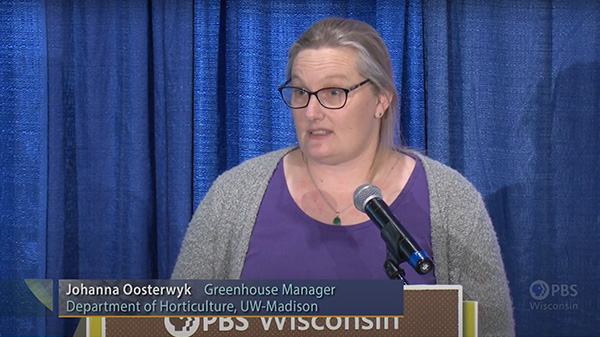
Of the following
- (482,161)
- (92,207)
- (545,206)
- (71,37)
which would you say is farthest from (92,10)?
(545,206)

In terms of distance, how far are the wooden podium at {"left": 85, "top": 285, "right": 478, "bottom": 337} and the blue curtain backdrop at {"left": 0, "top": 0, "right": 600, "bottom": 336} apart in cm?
87

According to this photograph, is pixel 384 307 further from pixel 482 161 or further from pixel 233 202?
pixel 482 161

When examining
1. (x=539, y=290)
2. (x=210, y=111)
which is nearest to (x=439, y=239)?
(x=539, y=290)

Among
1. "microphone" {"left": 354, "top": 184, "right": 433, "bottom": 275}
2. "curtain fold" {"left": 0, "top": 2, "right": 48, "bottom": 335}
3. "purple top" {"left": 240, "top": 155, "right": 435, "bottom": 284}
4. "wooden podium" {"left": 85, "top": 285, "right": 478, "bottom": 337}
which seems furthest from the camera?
"curtain fold" {"left": 0, "top": 2, "right": 48, "bottom": 335}

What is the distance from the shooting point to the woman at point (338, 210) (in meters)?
1.58

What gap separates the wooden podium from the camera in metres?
1.15

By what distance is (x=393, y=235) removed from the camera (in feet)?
3.62

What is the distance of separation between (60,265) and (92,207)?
0.21m

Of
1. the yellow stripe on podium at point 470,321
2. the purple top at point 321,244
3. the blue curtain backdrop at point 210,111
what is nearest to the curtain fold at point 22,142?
the blue curtain backdrop at point 210,111

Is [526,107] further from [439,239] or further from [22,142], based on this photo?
[22,142]

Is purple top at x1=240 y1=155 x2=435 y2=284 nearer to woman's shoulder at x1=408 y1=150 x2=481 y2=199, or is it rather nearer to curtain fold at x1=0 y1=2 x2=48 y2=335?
woman's shoulder at x1=408 y1=150 x2=481 y2=199

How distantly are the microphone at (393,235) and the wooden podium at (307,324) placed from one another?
102 mm

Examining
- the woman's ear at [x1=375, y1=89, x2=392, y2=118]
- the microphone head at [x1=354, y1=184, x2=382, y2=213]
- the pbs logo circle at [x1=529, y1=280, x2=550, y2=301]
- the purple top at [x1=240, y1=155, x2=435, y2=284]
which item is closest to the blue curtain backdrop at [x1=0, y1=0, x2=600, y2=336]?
the pbs logo circle at [x1=529, y1=280, x2=550, y2=301]

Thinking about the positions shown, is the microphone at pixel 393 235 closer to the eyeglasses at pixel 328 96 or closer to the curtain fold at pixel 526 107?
the eyeglasses at pixel 328 96
